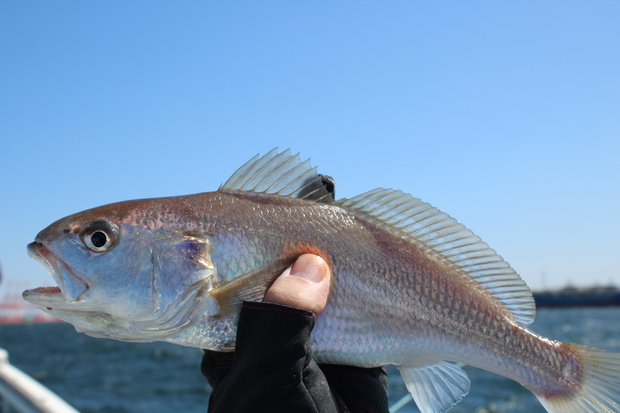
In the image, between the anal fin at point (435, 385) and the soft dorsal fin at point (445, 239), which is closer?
the anal fin at point (435, 385)

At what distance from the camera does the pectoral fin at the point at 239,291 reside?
2096mm

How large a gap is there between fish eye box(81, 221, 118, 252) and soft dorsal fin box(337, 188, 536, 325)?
1053 mm

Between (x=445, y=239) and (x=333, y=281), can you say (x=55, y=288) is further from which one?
(x=445, y=239)

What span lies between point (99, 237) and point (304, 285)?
89cm

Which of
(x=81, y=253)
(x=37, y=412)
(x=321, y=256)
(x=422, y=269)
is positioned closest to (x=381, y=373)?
(x=422, y=269)

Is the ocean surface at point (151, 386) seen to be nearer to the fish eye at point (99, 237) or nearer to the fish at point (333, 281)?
the fish at point (333, 281)

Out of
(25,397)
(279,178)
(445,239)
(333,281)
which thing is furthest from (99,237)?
(25,397)

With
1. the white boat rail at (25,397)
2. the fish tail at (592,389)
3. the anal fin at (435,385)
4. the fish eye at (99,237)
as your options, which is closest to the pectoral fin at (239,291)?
the fish eye at (99,237)

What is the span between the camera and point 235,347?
204cm

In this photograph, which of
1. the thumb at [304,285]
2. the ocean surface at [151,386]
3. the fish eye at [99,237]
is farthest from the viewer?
the ocean surface at [151,386]

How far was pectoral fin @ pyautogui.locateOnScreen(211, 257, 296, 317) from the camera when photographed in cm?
210

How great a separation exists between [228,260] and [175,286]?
0.25 meters

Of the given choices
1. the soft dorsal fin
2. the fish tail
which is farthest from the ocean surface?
the soft dorsal fin

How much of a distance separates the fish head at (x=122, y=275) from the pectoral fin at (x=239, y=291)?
0.07 meters
